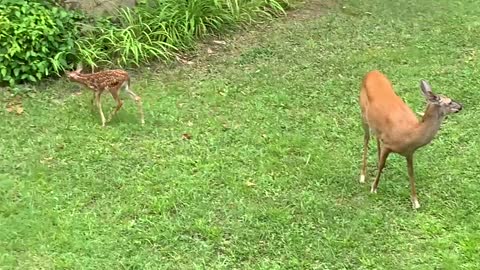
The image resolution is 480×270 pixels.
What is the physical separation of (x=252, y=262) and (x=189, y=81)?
310 cm

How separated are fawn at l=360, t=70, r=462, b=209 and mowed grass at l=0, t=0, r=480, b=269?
0.43 metres

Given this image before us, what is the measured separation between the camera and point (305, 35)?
885 centimetres

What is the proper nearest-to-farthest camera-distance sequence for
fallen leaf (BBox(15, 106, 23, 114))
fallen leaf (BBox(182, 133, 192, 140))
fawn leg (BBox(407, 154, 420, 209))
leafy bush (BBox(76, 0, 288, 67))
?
fawn leg (BBox(407, 154, 420, 209))
fallen leaf (BBox(182, 133, 192, 140))
fallen leaf (BBox(15, 106, 23, 114))
leafy bush (BBox(76, 0, 288, 67))

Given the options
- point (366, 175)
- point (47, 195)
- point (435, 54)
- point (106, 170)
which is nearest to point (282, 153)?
point (366, 175)

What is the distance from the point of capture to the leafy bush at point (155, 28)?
8055 mm

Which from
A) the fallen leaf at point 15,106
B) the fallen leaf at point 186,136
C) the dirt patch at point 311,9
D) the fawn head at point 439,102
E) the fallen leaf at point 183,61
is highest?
the fawn head at point 439,102

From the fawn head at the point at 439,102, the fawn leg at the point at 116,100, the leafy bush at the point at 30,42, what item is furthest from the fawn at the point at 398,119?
the leafy bush at the point at 30,42

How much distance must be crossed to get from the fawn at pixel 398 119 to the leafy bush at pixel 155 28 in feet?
10.1

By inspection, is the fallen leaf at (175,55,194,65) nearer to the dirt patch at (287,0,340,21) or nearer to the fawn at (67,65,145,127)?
the fawn at (67,65,145,127)

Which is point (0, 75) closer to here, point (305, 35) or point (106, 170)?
point (106, 170)

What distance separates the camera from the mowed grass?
5.13 metres

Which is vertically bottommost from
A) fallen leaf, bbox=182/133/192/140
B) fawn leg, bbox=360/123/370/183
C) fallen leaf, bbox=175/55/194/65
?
fallen leaf, bbox=175/55/194/65

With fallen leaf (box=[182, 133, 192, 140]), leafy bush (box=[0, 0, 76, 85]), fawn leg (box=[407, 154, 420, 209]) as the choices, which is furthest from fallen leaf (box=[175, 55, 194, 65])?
fawn leg (box=[407, 154, 420, 209])

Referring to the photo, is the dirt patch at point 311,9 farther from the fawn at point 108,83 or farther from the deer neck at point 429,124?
the deer neck at point 429,124
